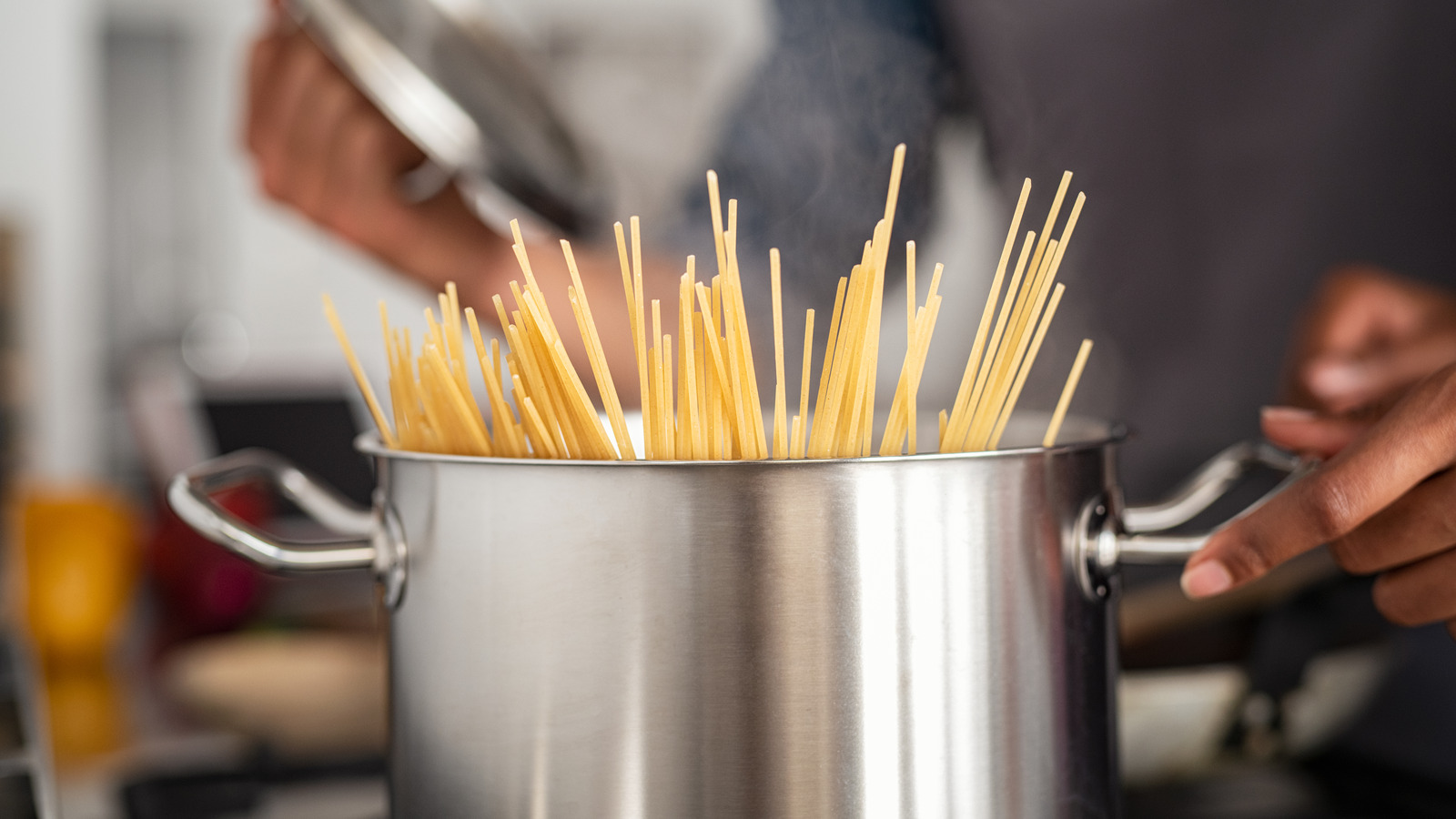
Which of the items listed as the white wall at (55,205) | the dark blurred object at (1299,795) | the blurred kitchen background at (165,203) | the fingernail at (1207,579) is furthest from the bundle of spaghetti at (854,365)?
the white wall at (55,205)

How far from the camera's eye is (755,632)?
30 cm

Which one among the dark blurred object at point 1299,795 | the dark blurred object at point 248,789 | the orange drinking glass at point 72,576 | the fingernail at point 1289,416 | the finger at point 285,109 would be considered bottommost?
the dark blurred object at point 1299,795

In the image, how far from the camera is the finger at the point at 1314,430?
16.8 inches

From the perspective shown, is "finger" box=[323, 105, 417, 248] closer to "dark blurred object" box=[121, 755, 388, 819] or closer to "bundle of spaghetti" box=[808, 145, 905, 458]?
"dark blurred object" box=[121, 755, 388, 819]

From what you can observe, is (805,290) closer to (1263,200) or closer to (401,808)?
(1263,200)

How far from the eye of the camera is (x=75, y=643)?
2.55 feet

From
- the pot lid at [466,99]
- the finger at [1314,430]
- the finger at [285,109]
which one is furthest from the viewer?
the finger at [285,109]

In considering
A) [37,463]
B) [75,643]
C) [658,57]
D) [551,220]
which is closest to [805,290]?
[551,220]

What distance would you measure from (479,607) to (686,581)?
7 centimetres

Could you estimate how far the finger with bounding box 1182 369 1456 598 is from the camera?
347mm

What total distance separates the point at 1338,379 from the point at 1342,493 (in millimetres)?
197

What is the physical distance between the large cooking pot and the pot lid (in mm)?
276

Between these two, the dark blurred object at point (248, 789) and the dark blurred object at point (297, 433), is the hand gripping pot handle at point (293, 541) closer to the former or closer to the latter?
the dark blurred object at point (248, 789)

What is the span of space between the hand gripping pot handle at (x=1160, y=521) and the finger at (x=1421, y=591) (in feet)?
0.16
